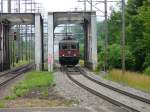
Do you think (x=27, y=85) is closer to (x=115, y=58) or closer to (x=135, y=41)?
(x=115, y=58)

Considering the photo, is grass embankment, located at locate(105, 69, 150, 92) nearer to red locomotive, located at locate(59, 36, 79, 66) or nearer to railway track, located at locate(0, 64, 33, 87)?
railway track, located at locate(0, 64, 33, 87)

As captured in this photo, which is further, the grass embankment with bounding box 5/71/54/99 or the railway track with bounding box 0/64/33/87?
the railway track with bounding box 0/64/33/87

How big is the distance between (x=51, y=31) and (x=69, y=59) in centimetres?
822

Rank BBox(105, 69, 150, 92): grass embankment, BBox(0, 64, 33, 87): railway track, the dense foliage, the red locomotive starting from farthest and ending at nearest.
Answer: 1. the red locomotive
2. the dense foliage
3. BBox(0, 64, 33, 87): railway track
4. BBox(105, 69, 150, 92): grass embankment

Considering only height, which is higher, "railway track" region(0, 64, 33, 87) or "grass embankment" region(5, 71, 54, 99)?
"grass embankment" region(5, 71, 54, 99)

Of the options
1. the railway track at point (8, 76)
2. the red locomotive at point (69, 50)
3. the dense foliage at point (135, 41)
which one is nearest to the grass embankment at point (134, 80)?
the railway track at point (8, 76)

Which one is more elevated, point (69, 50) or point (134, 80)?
point (69, 50)

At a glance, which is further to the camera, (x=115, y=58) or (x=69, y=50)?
(x=69, y=50)

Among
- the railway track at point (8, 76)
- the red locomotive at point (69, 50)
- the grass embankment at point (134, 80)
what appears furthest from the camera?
the red locomotive at point (69, 50)

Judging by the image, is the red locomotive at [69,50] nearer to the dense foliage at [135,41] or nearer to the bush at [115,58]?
the dense foliage at [135,41]

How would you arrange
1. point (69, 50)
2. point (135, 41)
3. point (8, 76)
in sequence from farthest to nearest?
point (69, 50) < point (135, 41) < point (8, 76)

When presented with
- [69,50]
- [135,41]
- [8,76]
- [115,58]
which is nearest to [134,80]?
[8,76]

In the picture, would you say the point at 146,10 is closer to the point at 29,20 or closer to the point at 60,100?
the point at 29,20

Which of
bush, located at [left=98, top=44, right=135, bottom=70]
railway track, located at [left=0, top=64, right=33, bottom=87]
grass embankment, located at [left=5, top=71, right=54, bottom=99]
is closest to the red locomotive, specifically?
bush, located at [left=98, top=44, right=135, bottom=70]
